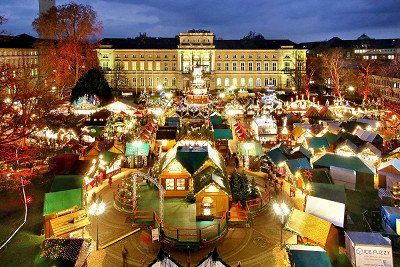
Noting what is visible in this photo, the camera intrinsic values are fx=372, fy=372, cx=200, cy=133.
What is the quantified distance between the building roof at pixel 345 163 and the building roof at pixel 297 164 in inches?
40.3

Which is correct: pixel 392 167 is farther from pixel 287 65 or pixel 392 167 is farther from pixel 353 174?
pixel 287 65

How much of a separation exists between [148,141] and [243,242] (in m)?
10.3

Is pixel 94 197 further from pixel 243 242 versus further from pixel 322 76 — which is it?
pixel 322 76

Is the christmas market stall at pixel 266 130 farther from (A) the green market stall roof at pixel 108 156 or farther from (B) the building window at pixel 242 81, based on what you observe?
(B) the building window at pixel 242 81

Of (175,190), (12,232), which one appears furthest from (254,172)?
(12,232)

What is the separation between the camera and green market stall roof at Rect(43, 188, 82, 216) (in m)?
11.9

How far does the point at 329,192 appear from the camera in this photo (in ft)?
44.1

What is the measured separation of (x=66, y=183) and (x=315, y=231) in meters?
8.53

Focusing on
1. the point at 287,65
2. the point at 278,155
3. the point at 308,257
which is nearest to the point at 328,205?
the point at 308,257

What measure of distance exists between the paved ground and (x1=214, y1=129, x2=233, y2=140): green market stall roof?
29.7ft

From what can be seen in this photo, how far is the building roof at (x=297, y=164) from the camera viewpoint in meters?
16.9

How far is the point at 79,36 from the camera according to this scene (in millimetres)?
37844

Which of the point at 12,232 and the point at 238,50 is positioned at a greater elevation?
the point at 238,50

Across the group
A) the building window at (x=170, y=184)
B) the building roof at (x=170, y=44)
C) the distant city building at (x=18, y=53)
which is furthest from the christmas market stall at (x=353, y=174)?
the building roof at (x=170, y=44)
